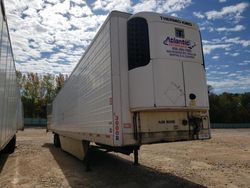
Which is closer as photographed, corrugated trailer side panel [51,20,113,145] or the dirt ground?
corrugated trailer side panel [51,20,113,145]

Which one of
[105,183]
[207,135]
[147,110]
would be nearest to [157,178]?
[105,183]

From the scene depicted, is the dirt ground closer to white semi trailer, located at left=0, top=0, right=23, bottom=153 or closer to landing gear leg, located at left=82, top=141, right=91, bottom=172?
landing gear leg, located at left=82, top=141, right=91, bottom=172

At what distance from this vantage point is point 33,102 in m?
61.6

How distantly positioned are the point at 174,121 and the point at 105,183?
107 inches

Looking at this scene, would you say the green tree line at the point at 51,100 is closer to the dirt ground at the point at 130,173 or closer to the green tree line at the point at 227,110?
the green tree line at the point at 227,110

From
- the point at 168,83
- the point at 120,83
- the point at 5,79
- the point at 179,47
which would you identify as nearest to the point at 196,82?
the point at 168,83

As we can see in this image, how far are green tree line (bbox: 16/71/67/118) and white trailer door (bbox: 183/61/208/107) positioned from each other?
55686 millimetres

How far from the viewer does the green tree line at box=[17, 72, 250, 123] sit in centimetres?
6138

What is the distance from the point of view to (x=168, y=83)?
622 centimetres

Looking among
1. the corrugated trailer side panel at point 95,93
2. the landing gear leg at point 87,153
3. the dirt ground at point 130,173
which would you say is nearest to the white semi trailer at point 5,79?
the dirt ground at point 130,173

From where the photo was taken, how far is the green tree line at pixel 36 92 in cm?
6116

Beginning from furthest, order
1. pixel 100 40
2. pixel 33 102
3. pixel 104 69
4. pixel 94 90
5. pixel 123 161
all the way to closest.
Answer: pixel 33 102, pixel 123 161, pixel 94 90, pixel 100 40, pixel 104 69

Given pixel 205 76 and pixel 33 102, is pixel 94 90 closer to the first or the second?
pixel 205 76

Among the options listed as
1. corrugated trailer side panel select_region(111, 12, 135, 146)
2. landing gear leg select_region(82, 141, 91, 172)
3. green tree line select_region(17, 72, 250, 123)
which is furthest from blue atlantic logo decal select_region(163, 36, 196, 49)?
green tree line select_region(17, 72, 250, 123)
